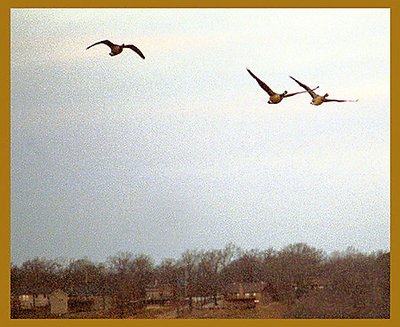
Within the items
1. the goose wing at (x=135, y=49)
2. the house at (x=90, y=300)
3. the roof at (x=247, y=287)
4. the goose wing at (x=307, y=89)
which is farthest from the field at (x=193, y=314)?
the goose wing at (x=135, y=49)

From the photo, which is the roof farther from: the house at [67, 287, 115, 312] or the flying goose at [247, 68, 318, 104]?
the flying goose at [247, 68, 318, 104]

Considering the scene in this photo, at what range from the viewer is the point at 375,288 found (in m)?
13.4

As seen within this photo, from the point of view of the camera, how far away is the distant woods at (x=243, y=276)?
13484 millimetres

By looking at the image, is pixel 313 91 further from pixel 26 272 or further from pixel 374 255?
pixel 26 272

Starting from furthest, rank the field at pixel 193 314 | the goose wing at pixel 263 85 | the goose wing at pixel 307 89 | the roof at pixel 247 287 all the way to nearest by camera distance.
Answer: the roof at pixel 247 287
the field at pixel 193 314
the goose wing at pixel 263 85
the goose wing at pixel 307 89

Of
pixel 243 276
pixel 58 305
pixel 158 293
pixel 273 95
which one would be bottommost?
pixel 58 305

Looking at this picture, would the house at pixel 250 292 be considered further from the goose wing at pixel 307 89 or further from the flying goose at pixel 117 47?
the flying goose at pixel 117 47

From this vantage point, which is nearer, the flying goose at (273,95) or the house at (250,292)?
the flying goose at (273,95)

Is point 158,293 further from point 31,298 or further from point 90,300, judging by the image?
point 31,298

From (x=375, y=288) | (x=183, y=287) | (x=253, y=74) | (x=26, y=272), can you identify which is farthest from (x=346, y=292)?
(x=26, y=272)

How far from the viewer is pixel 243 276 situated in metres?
13.8

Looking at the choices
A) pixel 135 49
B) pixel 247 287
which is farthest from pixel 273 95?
pixel 247 287

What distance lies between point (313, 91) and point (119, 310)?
3717mm

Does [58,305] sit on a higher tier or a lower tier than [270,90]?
lower
